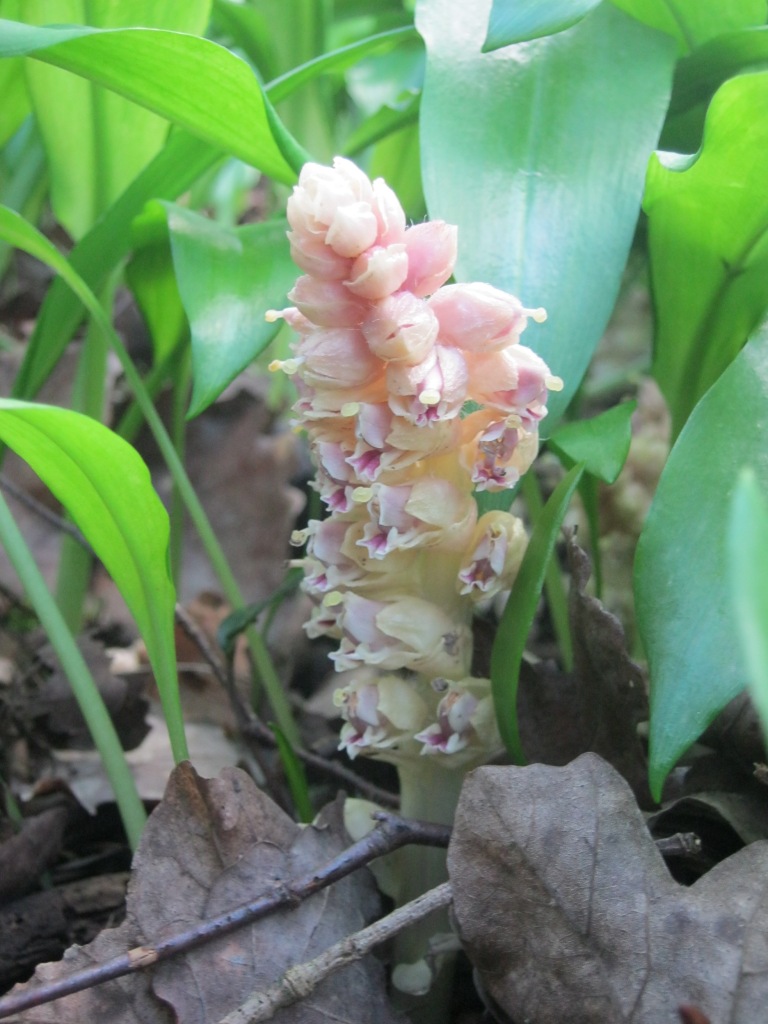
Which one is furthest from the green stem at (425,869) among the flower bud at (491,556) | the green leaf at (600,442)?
the green leaf at (600,442)

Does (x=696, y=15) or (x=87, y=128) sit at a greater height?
(x=696, y=15)

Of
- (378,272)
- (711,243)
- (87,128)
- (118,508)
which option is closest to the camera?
(378,272)

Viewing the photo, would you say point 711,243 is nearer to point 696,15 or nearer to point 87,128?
point 696,15

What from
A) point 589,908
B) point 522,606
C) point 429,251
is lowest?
point 589,908

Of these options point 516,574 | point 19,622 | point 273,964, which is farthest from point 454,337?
point 19,622

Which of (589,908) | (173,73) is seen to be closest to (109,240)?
(173,73)

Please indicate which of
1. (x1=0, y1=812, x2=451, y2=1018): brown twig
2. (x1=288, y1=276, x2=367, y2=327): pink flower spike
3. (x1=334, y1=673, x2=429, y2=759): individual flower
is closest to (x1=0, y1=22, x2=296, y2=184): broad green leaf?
(x1=288, y1=276, x2=367, y2=327): pink flower spike

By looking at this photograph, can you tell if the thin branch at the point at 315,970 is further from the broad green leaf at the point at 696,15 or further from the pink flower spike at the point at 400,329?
the broad green leaf at the point at 696,15
